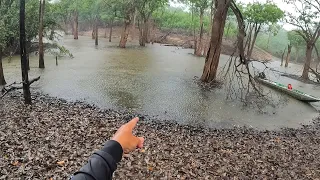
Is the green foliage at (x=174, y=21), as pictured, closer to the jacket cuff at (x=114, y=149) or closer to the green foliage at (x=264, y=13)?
the green foliage at (x=264, y=13)

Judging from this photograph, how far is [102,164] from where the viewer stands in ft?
6.23

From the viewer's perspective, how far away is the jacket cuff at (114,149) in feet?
6.54

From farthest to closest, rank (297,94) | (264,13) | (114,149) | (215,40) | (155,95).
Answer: (264,13)
(215,40)
(297,94)
(155,95)
(114,149)

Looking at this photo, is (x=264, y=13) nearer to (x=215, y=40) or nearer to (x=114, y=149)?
(x=215, y=40)

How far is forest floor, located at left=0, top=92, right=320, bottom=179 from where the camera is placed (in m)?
6.74

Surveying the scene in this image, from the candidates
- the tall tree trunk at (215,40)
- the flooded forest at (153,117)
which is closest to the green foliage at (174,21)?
the flooded forest at (153,117)

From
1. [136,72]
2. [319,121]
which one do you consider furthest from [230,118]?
[136,72]

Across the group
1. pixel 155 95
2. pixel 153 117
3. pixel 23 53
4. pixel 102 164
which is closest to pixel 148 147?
pixel 153 117

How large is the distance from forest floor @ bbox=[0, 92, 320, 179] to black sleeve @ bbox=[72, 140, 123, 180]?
461 centimetres

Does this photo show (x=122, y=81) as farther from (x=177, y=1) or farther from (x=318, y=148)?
(x=177, y=1)

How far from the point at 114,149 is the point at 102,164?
0.15m

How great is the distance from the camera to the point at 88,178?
1.83 meters

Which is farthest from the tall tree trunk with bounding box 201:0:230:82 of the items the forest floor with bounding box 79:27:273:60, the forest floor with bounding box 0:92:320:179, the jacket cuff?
the forest floor with bounding box 79:27:273:60

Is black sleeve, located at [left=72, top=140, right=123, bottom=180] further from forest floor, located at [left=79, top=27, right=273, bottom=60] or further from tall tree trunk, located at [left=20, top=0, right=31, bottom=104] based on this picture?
forest floor, located at [left=79, top=27, right=273, bottom=60]
